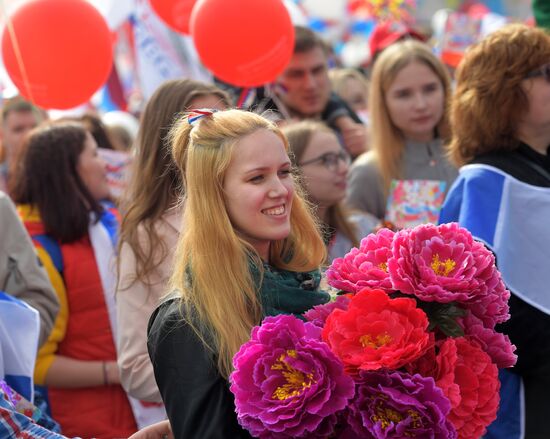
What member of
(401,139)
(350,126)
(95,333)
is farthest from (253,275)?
(350,126)

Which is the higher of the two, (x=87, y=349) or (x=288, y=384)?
(x=288, y=384)

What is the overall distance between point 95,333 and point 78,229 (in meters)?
0.45

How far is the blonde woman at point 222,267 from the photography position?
77.4 inches

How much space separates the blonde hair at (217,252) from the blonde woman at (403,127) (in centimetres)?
176

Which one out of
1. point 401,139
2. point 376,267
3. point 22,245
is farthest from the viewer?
point 401,139

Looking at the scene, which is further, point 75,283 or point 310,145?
point 310,145

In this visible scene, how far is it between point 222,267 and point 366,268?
0.40m

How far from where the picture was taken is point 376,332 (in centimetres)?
177

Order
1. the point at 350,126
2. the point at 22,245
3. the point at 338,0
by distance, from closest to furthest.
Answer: the point at 22,245
the point at 350,126
the point at 338,0

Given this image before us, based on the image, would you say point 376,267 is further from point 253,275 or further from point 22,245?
point 22,245

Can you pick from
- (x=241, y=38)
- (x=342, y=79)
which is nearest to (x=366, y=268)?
(x=241, y=38)

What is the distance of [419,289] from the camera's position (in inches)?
70.6

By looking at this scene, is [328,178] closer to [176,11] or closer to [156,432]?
[176,11]

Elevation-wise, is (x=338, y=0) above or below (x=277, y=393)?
below
